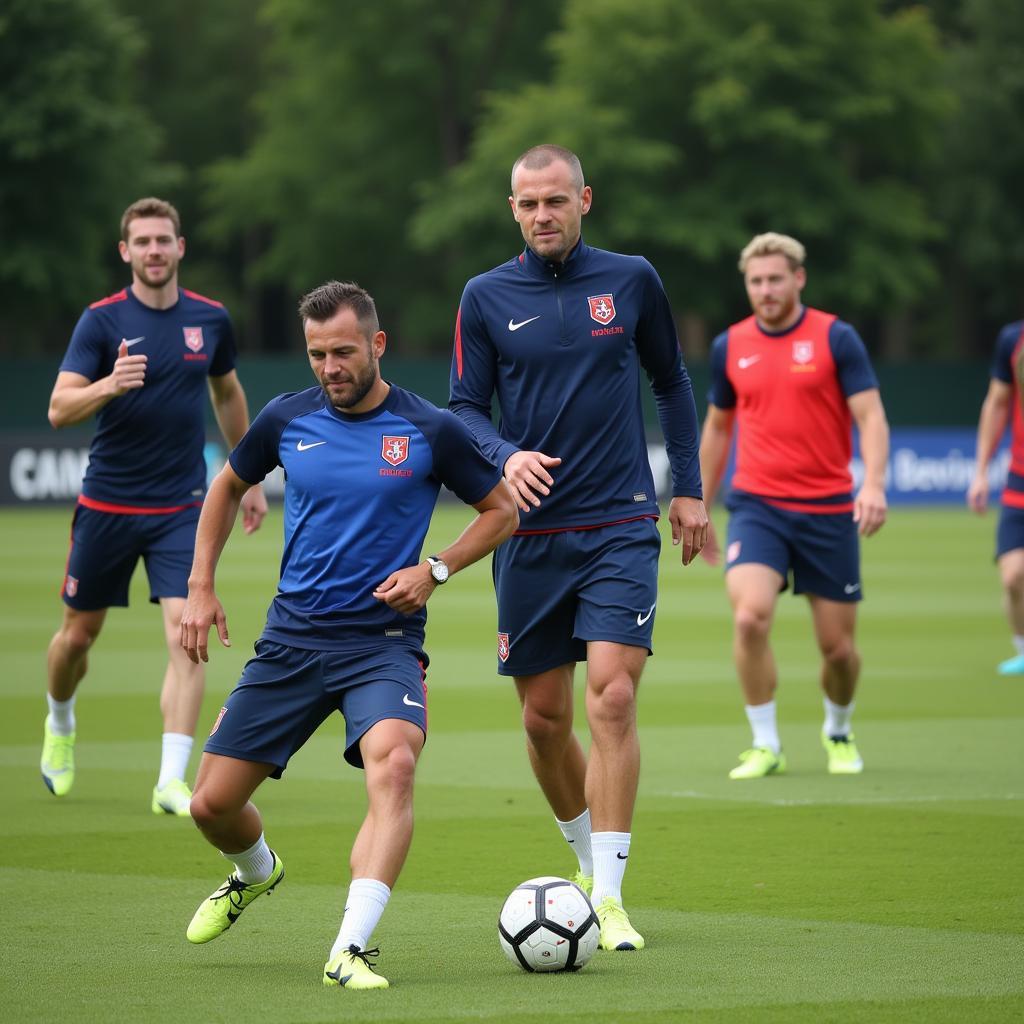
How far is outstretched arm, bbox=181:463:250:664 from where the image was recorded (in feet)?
21.6

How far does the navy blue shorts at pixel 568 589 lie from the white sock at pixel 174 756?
8.32 ft

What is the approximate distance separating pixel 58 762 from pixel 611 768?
3931 millimetres

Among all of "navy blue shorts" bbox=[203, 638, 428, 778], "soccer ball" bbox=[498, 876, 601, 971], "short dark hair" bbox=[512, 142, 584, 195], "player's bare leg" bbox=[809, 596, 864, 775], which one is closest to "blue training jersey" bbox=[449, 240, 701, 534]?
"short dark hair" bbox=[512, 142, 584, 195]

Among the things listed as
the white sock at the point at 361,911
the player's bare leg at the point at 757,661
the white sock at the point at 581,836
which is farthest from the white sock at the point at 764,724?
the white sock at the point at 361,911

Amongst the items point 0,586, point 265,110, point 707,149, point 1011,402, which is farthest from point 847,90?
point 1011,402

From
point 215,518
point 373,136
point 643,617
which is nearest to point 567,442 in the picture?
point 643,617

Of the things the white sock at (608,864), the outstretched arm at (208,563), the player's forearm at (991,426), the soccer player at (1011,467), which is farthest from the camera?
the player's forearm at (991,426)

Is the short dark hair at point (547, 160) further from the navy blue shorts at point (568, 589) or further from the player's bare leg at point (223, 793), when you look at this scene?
the player's bare leg at point (223, 793)

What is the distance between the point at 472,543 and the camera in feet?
21.7

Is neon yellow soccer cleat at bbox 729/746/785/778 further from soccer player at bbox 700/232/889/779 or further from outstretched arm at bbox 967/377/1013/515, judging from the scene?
outstretched arm at bbox 967/377/1013/515

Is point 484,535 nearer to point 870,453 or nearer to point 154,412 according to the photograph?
point 154,412

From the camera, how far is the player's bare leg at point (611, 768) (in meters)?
6.86

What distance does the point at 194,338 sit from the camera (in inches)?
390

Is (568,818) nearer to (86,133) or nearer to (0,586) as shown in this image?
(0,586)
